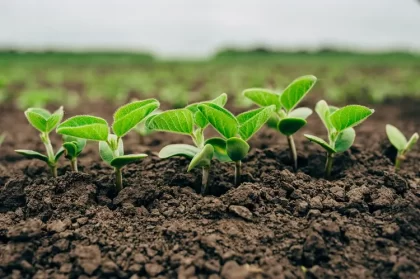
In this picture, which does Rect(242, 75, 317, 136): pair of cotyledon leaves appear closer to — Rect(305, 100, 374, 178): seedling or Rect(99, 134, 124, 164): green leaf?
Rect(305, 100, 374, 178): seedling

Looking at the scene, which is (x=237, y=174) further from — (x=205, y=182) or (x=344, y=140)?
(x=344, y=140)

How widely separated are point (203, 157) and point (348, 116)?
600 millimetres

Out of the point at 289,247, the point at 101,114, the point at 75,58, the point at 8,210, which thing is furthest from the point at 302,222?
the point at 75,58

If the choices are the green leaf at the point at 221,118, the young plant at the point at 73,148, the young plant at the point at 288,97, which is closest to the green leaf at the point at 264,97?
the young plant at the point at 288,97

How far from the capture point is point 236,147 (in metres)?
1.84

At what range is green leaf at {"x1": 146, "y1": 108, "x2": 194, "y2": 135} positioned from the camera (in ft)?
5.83

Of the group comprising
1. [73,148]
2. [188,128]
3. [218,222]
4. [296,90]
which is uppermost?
[296,90]

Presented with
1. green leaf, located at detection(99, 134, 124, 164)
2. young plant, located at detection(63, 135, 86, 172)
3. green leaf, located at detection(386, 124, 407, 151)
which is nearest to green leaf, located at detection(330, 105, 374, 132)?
green leaf, located at detection(386, 124, 407, 151)

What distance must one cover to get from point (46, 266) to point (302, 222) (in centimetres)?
88

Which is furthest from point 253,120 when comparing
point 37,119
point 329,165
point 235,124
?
point 37,119

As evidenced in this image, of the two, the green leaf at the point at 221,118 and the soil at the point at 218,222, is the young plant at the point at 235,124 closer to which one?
the green leaf at the point at 221,118

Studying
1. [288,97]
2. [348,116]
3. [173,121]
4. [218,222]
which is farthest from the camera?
[288,97]

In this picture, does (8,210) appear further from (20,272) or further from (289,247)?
(289,247)

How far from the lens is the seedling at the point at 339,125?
1.89m
